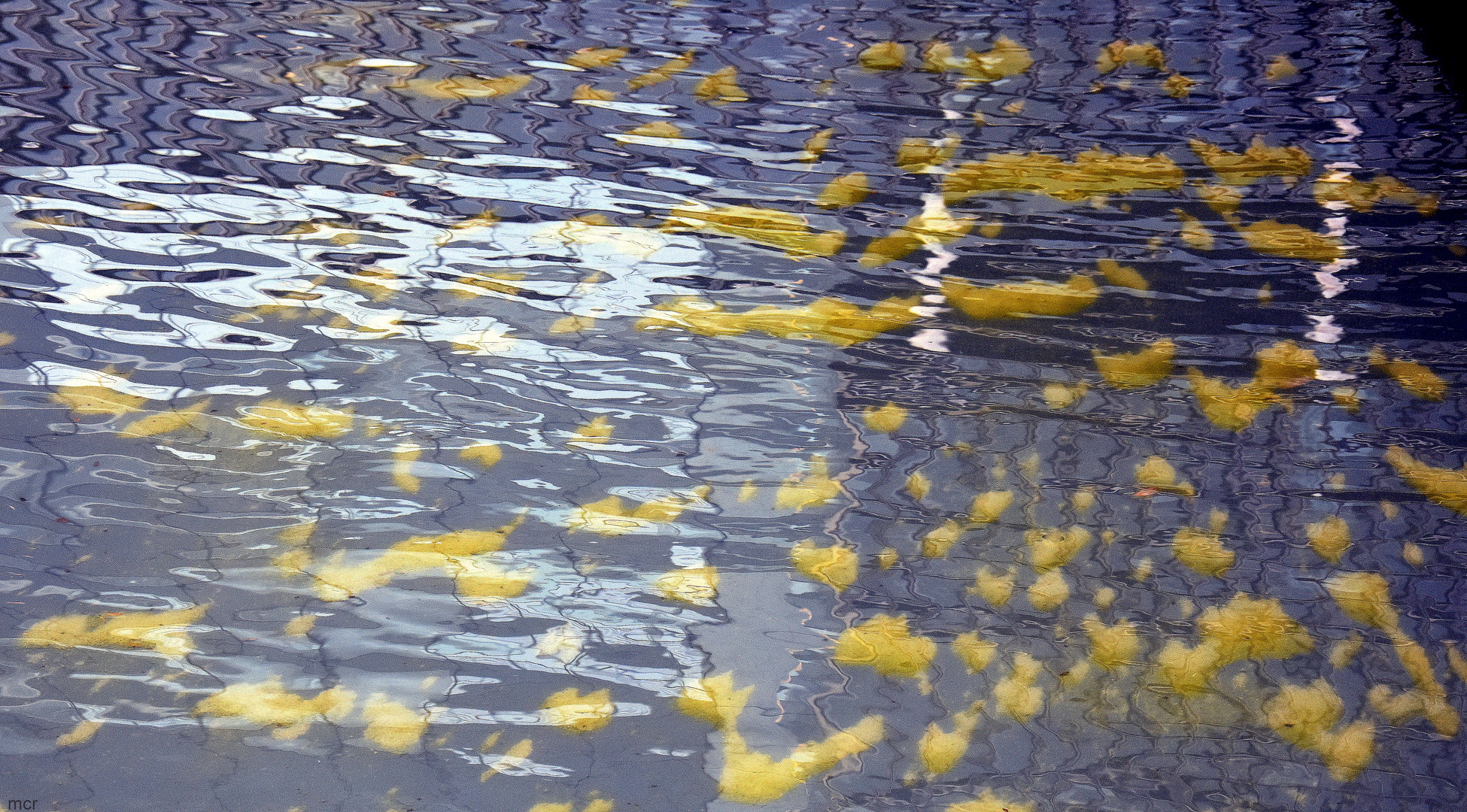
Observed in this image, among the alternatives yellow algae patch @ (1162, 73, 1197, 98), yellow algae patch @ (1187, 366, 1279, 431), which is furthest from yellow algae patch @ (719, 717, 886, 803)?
yellow algae patch @ (1162, 73, 1197, 98)

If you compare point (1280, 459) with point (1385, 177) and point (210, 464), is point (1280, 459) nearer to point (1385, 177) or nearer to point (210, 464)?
point (1385, 177)

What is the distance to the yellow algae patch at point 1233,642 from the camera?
2.95 ft

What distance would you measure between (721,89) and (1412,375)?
96 centimetres

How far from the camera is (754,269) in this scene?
122 cm

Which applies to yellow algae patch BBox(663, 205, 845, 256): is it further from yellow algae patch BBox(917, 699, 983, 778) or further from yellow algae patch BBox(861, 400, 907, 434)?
yellow algae patch BBox(917, 699, 983, 778)

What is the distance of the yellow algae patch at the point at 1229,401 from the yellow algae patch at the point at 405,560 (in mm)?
757

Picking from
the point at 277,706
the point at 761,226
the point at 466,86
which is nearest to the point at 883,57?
the point at 761,226

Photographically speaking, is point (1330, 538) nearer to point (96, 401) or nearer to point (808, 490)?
point (808, 490)

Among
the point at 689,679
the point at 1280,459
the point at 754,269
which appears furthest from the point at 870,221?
the point at 689,679

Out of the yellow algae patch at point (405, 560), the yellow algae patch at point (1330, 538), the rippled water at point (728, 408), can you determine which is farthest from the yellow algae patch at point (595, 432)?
the yellow algae patch at point (1330, 538)

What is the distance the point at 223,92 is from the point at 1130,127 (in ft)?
4.17

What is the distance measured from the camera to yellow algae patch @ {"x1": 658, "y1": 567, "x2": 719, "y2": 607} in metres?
0.93

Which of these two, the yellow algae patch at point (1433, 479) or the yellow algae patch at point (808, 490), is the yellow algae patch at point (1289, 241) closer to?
the yellow algae patch at point (1433, 479)

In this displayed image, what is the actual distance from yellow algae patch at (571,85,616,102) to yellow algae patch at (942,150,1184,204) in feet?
1.62
